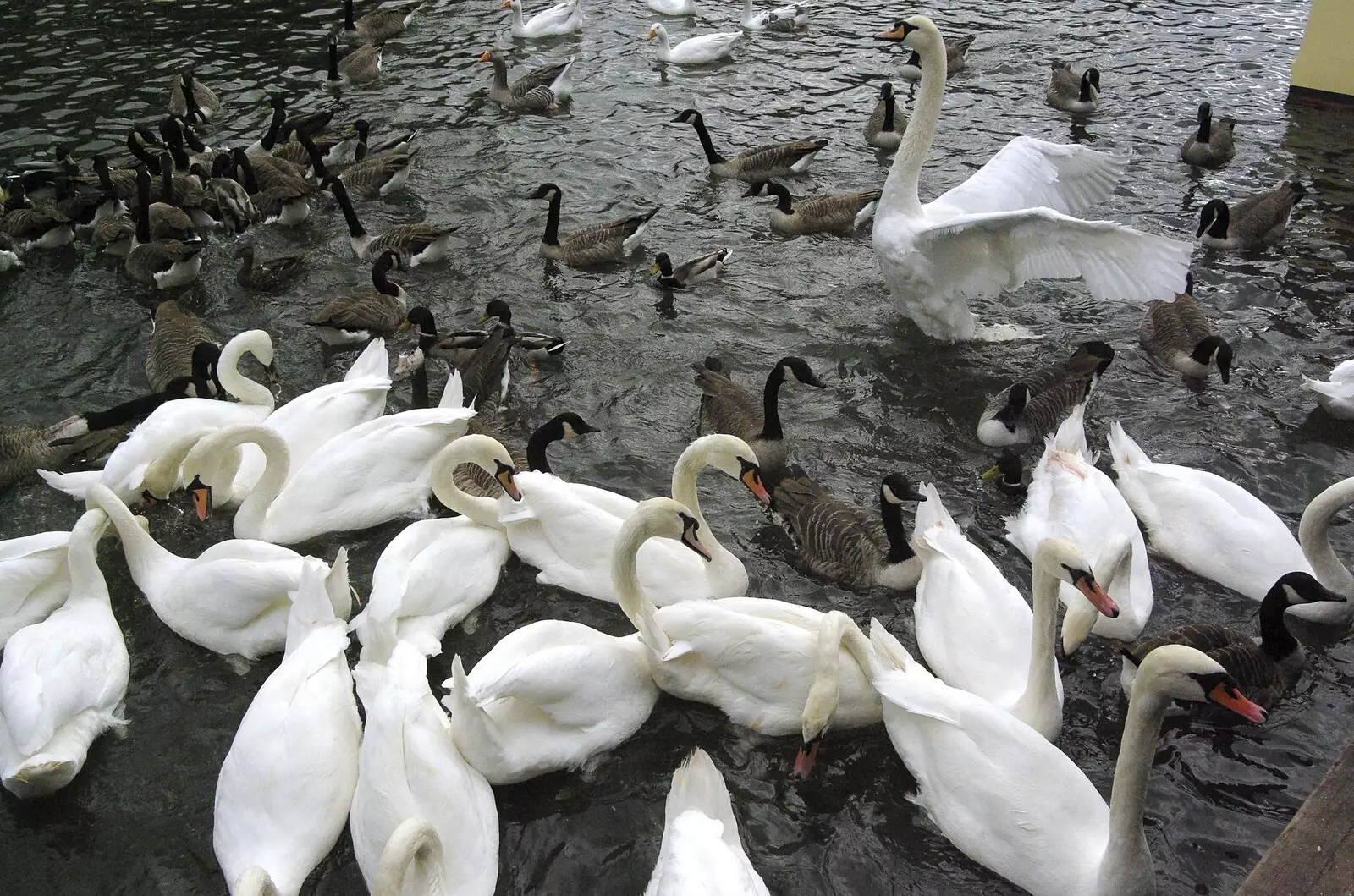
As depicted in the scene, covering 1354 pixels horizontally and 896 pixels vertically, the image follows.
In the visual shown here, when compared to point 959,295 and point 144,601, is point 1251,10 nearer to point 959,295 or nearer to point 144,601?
point 959,295

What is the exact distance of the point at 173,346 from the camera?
9406mm

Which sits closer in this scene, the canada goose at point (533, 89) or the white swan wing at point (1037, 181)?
the white swan wing at point (1037, 181)

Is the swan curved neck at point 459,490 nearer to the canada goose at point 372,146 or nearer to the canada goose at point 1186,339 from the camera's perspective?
the canada goose at point 1186,339

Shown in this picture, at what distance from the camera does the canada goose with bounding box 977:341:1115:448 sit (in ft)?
26.9

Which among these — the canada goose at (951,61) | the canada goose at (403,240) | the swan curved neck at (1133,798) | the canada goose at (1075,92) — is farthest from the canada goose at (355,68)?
the swan curved neck at (1133,798)

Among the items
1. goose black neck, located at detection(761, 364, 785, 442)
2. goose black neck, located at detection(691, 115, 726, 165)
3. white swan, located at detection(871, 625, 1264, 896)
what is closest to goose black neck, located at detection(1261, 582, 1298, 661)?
white swan, located at detection(871, 625, 1264, 896)

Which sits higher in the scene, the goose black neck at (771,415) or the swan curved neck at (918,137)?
the swan curved neck at (918,137)

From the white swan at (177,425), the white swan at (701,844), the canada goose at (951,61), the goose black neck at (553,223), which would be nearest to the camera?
the white swan at (701,844)

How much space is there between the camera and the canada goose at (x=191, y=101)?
1466 centimetres

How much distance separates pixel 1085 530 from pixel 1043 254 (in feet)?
9.41

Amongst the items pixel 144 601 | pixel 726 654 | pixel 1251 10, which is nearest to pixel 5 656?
pixel 144 601

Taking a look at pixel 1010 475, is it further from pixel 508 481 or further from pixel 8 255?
pixel 8 255

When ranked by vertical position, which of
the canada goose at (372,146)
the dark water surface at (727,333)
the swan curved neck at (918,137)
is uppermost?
the swan curved neck at (918,137)

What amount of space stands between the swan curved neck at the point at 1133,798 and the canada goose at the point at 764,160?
931cm
